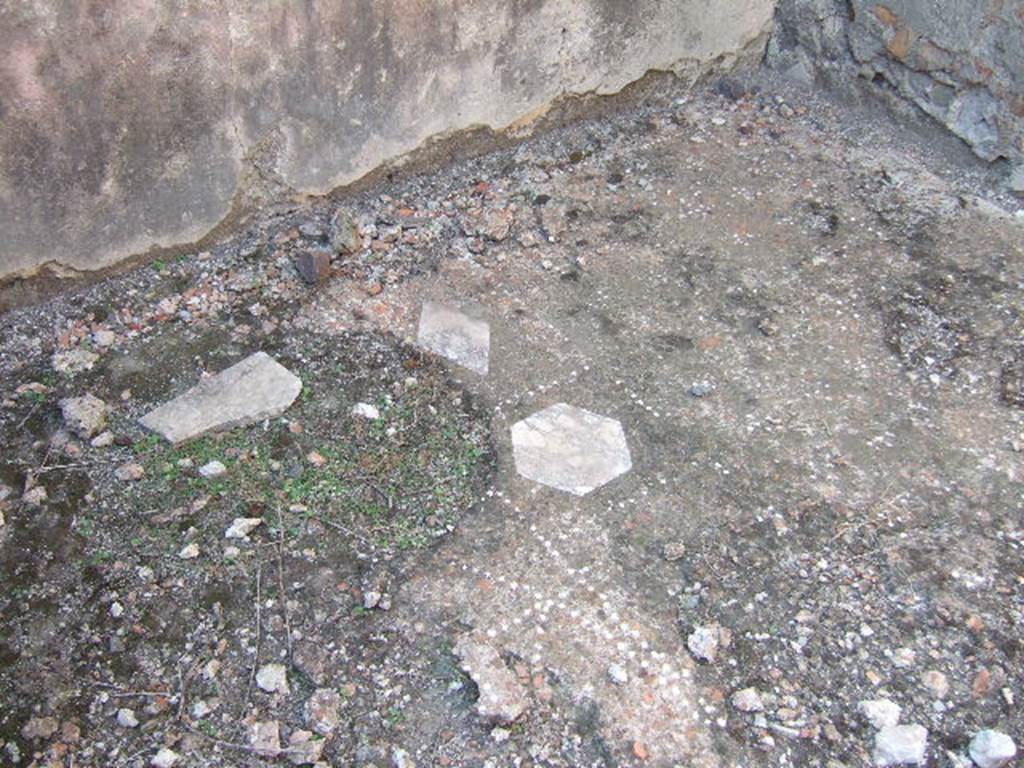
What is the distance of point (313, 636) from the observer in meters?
2.63

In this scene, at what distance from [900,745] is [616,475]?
1085 millimetres

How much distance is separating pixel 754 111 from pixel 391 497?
285 centimetres

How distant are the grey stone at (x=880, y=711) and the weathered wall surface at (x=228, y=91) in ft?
8.99

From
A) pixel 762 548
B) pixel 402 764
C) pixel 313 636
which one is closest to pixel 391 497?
pixel 313 636

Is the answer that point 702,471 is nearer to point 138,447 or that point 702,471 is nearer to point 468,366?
point 468,366

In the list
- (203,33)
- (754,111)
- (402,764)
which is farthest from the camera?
(754,111)

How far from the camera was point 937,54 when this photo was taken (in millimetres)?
4266

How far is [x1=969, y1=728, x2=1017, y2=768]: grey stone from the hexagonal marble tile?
1.20 metres

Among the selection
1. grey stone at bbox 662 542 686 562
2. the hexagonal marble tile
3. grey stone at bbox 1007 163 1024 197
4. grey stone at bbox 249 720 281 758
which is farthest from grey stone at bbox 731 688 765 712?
grey stone at bbox 1007 163 1024 197

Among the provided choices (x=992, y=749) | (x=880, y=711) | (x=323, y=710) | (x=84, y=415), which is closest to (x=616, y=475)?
(x=880, y=711)

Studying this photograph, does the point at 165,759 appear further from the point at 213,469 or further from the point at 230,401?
the point at 230,401

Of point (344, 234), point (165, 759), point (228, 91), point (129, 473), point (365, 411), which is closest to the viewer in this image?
point (165, 759)

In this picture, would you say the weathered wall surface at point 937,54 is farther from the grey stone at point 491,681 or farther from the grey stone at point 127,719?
the grey stone at point 127,719

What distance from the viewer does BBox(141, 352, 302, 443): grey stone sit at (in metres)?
3.18
